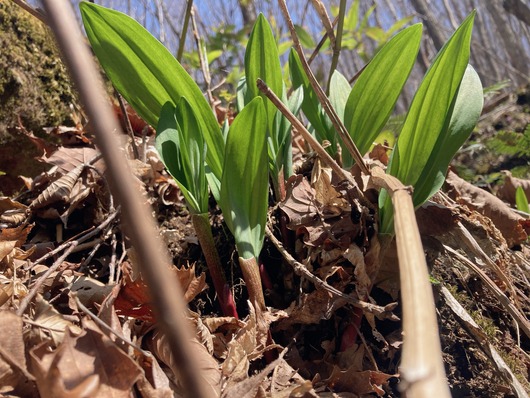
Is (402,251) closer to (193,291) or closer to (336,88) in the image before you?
(193,291)

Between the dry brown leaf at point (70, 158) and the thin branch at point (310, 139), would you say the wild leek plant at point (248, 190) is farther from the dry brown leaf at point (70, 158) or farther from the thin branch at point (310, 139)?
the dry brown leaf at point (70, 158)

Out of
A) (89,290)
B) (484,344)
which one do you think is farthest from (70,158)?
(484,344)

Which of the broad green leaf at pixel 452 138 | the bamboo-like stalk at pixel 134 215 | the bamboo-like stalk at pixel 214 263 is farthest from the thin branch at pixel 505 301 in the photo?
the bamboo-like stalk at pixel 134 215

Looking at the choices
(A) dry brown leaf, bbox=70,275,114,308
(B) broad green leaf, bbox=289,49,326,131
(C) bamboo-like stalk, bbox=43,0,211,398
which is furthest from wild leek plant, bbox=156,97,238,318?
(C) bamboo-like stalk, bbox=43,0,211,398

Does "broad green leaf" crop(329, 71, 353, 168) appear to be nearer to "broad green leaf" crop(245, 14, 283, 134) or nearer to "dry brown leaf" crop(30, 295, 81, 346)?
"broad green leaf" crop(245, 14, 283, 134)

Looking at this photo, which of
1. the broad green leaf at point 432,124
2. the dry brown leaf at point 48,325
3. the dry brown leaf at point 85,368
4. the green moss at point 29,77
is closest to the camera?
the dry brown leaf at point 85,368

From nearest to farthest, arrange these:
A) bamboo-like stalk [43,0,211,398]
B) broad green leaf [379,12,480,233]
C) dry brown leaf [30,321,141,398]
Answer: bamboo-like stalk [43,0,211,398], dry brown leaf [30,321,141,398], broad green leaf [379,12,480,233]

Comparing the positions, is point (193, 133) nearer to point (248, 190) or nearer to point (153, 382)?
point (248, 190)
